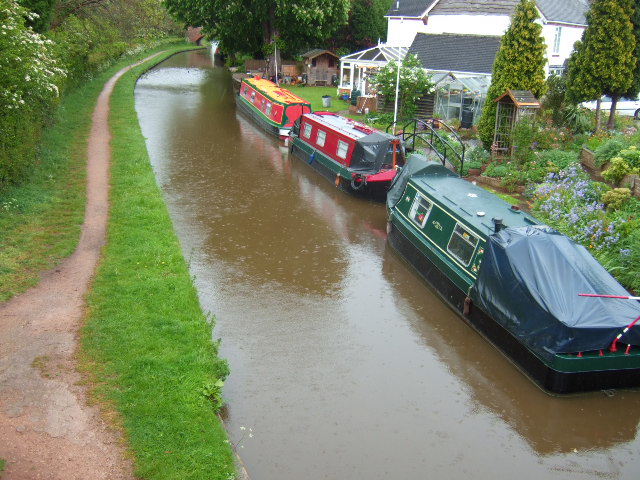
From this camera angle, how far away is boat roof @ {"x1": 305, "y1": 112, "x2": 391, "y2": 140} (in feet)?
59.8

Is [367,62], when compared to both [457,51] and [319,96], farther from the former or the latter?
[457,51]

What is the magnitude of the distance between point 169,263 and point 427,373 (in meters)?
5.26

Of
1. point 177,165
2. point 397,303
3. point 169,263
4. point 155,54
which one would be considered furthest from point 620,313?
point 155,54

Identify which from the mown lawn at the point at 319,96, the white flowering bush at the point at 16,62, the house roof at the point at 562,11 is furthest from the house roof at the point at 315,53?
the white flowering bush at the point at 16,62

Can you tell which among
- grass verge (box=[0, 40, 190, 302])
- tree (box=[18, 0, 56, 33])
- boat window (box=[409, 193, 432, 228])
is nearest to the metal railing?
boat window (box=[409, 193, 432, 228])


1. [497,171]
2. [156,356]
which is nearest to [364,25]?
[497,171]

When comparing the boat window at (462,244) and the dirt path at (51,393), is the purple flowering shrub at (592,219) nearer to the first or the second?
the boat window at (462,244)

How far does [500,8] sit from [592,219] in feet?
71.1

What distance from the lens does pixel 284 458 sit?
7.51 metres

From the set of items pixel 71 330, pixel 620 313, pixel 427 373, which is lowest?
pixel 427 373

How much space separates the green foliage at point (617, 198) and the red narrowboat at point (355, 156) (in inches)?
A: 218

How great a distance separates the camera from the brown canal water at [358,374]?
7.68 m

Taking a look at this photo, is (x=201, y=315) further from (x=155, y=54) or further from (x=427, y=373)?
(x=155, y=54)

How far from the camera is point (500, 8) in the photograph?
30859 mm
